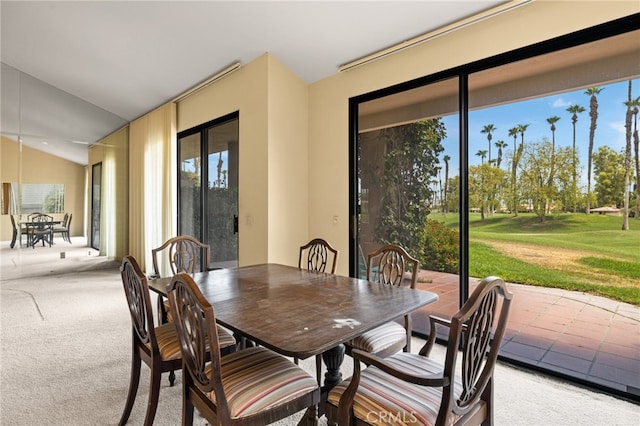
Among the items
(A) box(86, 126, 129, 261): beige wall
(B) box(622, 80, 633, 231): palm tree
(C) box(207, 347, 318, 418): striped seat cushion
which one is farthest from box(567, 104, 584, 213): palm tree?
(A) box(86, 126, 129, 261): beige wall

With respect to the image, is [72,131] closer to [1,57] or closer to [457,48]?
[1,57]

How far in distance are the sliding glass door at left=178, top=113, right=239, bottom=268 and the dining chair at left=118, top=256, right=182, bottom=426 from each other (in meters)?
2.24

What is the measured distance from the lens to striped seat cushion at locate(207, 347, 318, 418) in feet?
4.06

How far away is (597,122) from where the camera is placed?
2.25 m

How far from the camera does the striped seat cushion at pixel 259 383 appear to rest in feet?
4.06

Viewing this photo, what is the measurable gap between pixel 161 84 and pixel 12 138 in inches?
105

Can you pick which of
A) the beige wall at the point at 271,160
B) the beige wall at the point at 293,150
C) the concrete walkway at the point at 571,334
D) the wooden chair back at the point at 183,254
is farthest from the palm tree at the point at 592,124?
the wooden chair back at the point at 183,254

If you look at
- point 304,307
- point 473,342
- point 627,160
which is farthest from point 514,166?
point 304,307

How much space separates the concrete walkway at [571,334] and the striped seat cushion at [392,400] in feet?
5.08

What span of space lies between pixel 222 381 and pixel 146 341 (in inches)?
25.6

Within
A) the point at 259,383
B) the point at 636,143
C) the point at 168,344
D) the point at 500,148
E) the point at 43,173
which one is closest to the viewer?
the point at 259,383

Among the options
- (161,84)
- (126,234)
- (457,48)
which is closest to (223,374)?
(457,48)

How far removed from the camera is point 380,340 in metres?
1.82

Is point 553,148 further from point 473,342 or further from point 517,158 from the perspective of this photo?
point 473,342
